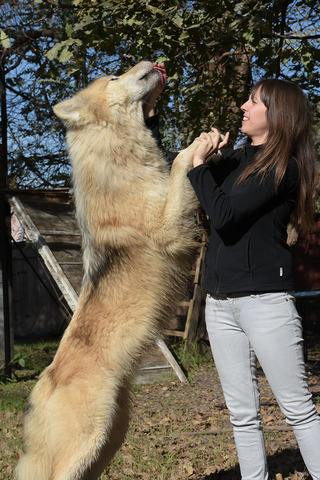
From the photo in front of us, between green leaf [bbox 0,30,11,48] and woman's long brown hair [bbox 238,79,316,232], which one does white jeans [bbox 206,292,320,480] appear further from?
green leaf [bbox 0,30,11,48]

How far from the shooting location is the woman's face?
9.27ft

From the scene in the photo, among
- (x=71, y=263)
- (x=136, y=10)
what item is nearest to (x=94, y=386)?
(x=136, y=10)

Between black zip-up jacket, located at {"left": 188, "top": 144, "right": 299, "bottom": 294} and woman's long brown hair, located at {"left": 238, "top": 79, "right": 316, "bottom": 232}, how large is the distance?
50mm

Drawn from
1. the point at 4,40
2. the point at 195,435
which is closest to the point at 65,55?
the point at 4,40

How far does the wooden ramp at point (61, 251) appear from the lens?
24.4 ft

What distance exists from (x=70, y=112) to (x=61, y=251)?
15.7ft

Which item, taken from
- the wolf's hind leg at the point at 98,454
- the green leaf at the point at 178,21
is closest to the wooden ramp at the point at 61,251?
the green leaf at the point at 178,21

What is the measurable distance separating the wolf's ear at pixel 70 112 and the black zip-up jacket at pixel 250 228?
3.32 ft

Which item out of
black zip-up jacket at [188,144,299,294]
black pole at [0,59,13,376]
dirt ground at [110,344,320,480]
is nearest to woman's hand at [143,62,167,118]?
black zip-up jacket at [188,144,299,294]

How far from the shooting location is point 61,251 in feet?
25.8

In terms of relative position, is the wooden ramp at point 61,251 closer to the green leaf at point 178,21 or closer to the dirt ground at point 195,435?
the dirt ground at point 195,435

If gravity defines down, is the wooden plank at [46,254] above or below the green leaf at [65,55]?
below

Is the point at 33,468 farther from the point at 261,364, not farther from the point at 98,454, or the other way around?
the point at 261,364

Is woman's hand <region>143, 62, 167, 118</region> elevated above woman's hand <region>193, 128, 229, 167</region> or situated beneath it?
elevated above
